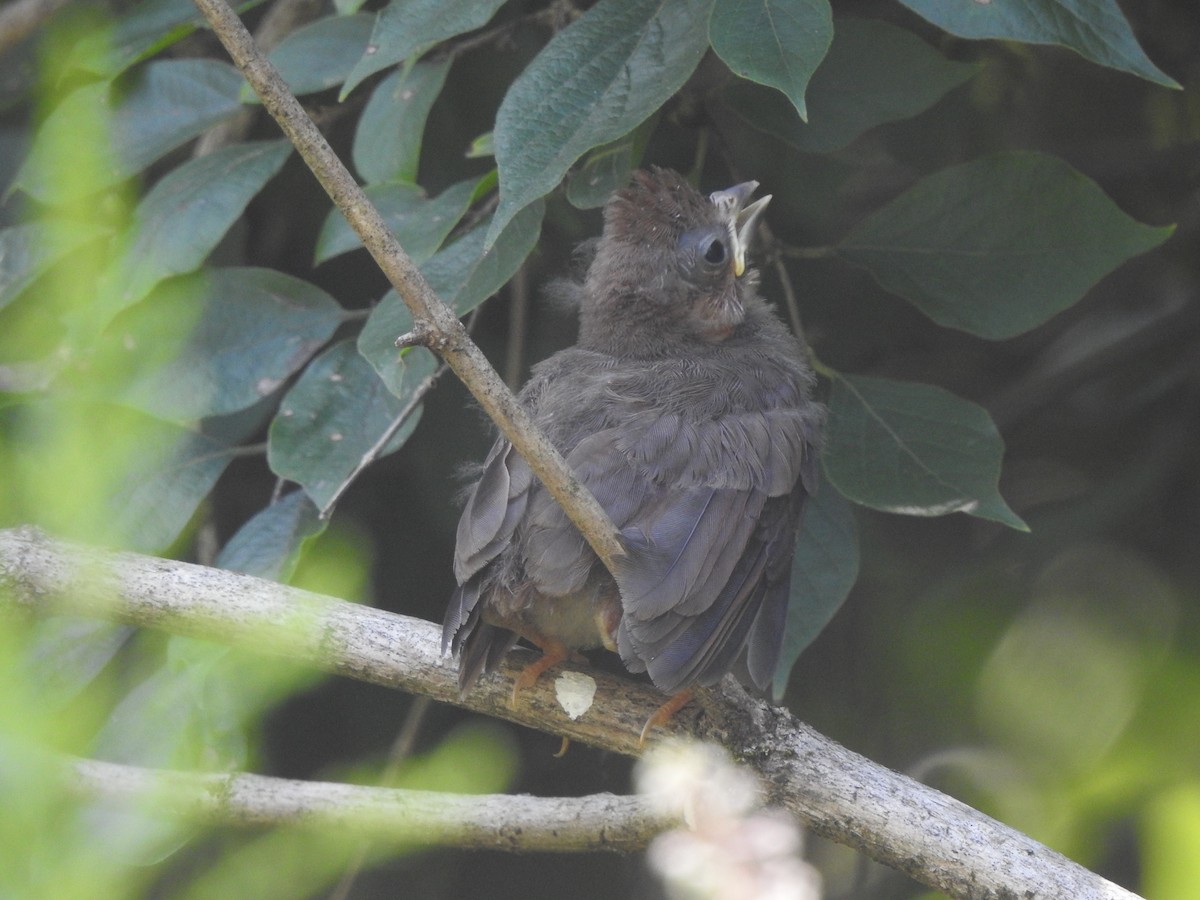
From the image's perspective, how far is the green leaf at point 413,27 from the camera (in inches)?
77.0

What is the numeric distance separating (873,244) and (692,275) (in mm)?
368

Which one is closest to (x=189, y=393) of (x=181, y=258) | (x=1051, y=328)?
(x=181, y=258)

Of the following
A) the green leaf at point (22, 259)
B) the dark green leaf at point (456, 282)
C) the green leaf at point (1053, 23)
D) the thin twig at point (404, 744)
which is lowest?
the thin twig at point (404, 744)


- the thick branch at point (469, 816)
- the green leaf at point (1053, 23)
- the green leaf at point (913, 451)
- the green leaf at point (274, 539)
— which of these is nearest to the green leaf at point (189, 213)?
the green leaf at point (274, 539)

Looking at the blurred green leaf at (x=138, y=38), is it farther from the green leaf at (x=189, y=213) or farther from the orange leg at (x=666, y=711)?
the orange leg at (x=666, y=711)

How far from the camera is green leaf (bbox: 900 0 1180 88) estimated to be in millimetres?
1814

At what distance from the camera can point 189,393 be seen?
2355 mm

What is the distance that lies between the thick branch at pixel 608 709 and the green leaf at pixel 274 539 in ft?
1.14

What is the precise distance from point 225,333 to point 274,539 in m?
0.45

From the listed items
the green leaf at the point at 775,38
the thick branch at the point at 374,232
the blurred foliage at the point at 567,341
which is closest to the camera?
the thick branch at the point at 374,232

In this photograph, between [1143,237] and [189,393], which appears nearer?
[1143,237]

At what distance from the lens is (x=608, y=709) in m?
1.91

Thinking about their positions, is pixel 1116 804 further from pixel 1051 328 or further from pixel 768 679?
pixel 1051 328

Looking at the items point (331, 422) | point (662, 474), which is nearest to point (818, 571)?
point (662, 474)
